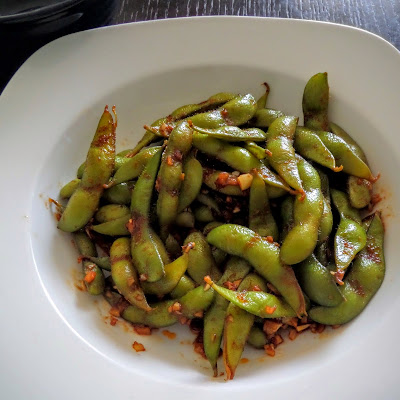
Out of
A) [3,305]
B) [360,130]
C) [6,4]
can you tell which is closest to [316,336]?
[360,130]

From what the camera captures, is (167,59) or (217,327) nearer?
(217,327)

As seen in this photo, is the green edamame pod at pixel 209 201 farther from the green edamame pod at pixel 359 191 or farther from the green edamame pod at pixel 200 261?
the green edamame pod at pixel 359 191

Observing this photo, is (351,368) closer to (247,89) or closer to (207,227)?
(207,227)

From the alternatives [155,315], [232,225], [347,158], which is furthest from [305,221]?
[155,315]

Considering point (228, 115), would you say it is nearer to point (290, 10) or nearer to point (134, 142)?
point (134, 142)

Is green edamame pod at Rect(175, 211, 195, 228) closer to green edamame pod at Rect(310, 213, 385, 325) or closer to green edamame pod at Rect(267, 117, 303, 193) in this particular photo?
green edamame pod at Rect(267, 117, 303, 193)

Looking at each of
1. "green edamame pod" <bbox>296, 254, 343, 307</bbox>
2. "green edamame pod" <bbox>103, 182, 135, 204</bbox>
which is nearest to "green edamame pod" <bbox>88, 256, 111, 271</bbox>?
"green edamame pod" <bbox>103, 182, 135, 204</bbox>

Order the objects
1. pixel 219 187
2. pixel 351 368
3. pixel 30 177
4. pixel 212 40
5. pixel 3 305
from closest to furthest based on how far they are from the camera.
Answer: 1. pixel 351 368
2. pixel 3 305
3. pixel 219 187
4. pixel 30 177
5. pixel 212 40
